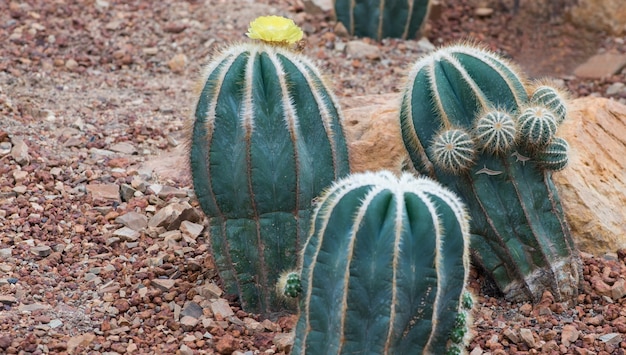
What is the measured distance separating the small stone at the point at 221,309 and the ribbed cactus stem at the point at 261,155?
0.45ft

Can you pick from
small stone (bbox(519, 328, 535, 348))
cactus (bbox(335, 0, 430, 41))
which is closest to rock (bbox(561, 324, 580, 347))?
small stone (bbox(519, 328, 535, 348))

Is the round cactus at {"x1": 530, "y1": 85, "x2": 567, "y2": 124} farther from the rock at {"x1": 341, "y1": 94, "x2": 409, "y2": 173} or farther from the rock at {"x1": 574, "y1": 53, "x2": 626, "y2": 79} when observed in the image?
the rock at {"x1": 574, "y1": 53, "x2": 626, "y2": 79}

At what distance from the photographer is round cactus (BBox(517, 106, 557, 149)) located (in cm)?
394

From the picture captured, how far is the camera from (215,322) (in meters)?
3.91

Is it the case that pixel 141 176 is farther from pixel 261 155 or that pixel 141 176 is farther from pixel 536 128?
pixel 536 128

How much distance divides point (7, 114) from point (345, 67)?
7.72 feet

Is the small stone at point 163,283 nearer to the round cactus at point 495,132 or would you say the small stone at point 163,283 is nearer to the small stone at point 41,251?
the small stone at point 41,251

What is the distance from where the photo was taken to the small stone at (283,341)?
370 centimetres

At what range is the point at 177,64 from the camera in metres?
6.86

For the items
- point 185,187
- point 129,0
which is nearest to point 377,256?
point 185,187

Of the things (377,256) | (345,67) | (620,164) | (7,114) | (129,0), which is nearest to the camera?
(377,256)

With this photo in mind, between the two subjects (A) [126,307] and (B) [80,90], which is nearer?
(A) [126,307]

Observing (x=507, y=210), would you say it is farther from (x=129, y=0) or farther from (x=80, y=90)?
(x=129, y=0)

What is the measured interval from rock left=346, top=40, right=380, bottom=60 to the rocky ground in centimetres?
1
